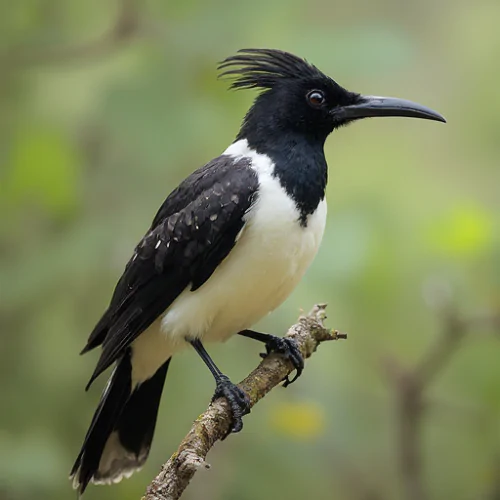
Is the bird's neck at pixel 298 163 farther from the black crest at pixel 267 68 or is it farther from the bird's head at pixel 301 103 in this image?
the black crest at pixel 267 68

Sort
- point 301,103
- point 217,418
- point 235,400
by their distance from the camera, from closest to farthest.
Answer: point 217,418
point 235,400
point 301,103

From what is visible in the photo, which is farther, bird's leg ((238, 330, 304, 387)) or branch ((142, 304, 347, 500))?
bird's leg ((238, 330, 304, 387))

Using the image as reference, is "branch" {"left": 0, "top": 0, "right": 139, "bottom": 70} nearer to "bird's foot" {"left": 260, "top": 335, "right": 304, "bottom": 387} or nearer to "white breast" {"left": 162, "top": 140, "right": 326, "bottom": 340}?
"white breast" {"left": 162, "top": 140, "right": 326, "bottom": 340}

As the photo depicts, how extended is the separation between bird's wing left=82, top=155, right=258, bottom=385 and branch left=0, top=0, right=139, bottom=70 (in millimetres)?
962

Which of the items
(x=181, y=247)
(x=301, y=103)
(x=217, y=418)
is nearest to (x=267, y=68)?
(x=301, y=103)

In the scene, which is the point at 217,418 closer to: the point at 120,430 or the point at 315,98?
the point at 120,430

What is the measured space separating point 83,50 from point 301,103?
110 centimetres

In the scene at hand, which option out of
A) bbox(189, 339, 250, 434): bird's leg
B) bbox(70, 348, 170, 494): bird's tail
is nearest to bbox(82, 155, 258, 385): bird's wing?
bbox(70, 348, 170, 494): bird's tail

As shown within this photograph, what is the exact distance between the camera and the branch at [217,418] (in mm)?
2342

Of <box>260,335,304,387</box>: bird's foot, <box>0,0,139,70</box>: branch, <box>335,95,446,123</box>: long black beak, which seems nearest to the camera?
<box>260,335,304,387</box>: bird's foot

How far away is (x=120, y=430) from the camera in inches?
144

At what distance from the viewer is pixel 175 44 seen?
4.01 metres

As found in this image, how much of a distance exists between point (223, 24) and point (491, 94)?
1.53 m

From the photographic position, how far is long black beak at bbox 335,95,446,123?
138 inches
